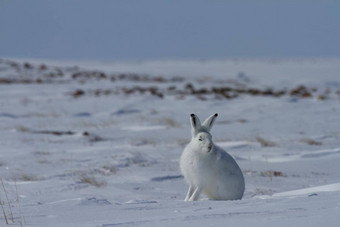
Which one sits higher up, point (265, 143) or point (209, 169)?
point (209, 169)

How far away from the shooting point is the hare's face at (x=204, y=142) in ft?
19.2

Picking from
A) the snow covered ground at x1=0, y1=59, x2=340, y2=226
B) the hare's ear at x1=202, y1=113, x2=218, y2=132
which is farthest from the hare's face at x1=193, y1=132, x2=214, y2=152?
the snow covered ground at x1=0, y1=59, x2=340, y2=226

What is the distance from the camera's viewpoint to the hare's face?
5.85 metres

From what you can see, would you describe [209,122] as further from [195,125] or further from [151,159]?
[151,159]

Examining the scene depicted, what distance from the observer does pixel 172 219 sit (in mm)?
4504

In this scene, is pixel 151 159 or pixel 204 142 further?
pixel 151 159

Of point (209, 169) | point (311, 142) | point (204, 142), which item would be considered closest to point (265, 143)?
point (311, 142)

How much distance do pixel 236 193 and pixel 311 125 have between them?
30.6ft

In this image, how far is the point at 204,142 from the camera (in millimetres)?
5926

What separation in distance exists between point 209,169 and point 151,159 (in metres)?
4.09

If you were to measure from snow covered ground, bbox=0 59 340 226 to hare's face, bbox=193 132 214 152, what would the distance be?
50 cm

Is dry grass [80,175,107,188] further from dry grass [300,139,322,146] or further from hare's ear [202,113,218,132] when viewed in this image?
dry grass [300,139,322,146]

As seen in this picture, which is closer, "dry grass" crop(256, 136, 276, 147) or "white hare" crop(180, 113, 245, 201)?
"white hare" crop(180, 113, 245, 201)

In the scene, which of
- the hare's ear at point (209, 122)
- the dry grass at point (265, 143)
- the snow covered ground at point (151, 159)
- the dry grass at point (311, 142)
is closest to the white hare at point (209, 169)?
the hare's ear at point (209, 122)
